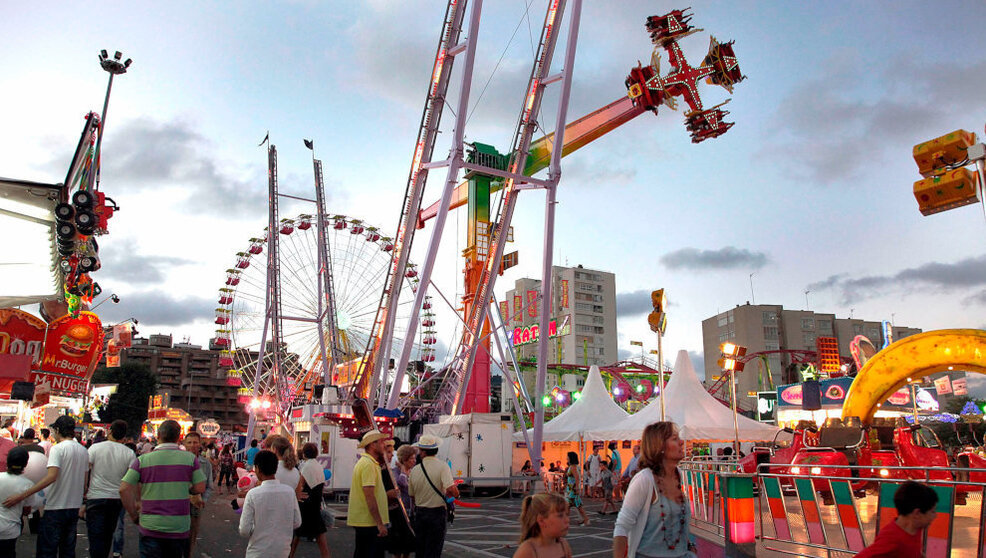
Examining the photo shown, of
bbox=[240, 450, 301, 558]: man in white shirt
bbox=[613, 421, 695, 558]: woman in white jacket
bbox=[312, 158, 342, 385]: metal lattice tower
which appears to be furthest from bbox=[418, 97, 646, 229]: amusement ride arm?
bbox=[613, 421, 695, 558]: woman in white jacket

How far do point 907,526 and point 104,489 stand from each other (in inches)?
302

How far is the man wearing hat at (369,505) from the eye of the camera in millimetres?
6750

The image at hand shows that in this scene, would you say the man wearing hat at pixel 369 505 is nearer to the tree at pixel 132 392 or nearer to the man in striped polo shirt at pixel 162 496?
the man in striped polo shirt at pixel 162 496

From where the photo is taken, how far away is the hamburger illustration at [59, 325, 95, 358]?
2528 cm

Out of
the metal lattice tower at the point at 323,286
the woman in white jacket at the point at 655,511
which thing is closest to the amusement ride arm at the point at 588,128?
the metal lattice tower at the point at 323,286

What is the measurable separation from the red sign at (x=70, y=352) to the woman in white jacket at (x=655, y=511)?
81.8 ft

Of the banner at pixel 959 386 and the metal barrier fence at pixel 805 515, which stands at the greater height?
the banner at pixel 959 386

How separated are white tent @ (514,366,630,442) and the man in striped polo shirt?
768 inches

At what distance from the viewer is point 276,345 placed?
34.7 m

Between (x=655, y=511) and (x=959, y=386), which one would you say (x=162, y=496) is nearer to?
(x=655, y=511)

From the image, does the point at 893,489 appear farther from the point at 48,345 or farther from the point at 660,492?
the point at 48,345

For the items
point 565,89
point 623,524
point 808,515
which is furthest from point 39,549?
point 565,89

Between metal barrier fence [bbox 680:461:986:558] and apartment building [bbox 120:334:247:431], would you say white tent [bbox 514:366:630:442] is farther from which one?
apartment building [bbox 120:334:247:431]

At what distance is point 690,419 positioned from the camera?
23031 mm
